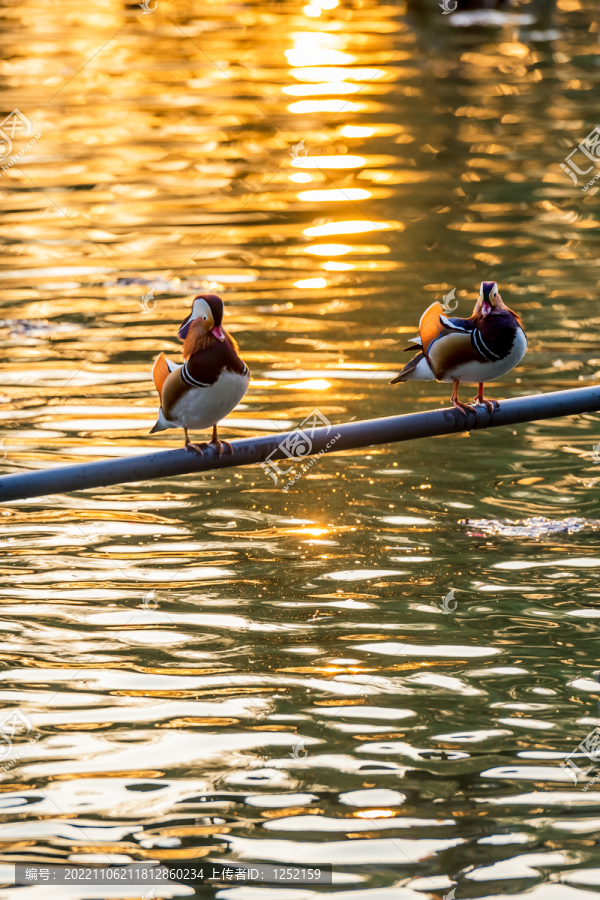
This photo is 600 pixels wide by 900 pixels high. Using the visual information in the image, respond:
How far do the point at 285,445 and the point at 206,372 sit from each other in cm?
47

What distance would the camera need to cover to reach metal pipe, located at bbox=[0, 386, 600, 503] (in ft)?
14.8

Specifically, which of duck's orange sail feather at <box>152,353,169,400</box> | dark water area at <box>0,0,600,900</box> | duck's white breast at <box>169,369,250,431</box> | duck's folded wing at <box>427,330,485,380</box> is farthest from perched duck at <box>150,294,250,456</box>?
dark water area at <box>0,0,600,900</box>

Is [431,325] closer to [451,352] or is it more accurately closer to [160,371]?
[451,352]

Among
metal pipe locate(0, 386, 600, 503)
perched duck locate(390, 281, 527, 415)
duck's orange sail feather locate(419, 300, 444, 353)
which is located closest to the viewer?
metal pipe locate(0, 386, 600, 503)

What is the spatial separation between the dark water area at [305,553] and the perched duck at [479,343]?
146cm

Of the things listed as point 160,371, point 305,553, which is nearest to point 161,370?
point 160,371

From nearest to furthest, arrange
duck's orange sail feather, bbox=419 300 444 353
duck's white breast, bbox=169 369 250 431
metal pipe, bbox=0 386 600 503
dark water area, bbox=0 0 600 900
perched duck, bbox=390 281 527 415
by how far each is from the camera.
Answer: metal pipe, bbox=0 386 600 503 < dark water area, bbox=0 0 600 900 < duck's white breast, bbox=169 369 250 431 < perched duck, bbox=390 281 527 415 < duck's orange sail feather, bbox=419 300 444 353

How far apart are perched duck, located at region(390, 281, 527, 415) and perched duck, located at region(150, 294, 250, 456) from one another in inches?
35.8

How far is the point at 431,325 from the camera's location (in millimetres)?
5398

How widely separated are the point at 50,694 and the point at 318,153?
14013mm

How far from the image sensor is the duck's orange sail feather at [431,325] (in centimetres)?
535

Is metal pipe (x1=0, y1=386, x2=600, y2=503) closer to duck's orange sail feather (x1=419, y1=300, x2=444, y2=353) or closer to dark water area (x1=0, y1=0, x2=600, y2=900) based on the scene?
duck's orange sail feather (x1=419, y1=300, x2=444, y2=353)

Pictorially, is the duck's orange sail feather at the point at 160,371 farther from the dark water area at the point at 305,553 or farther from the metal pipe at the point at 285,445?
the dark water area at the point at 305,553

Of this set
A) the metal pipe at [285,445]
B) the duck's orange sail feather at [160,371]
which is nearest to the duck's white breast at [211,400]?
the duck's orange sail feather at [160,371]
